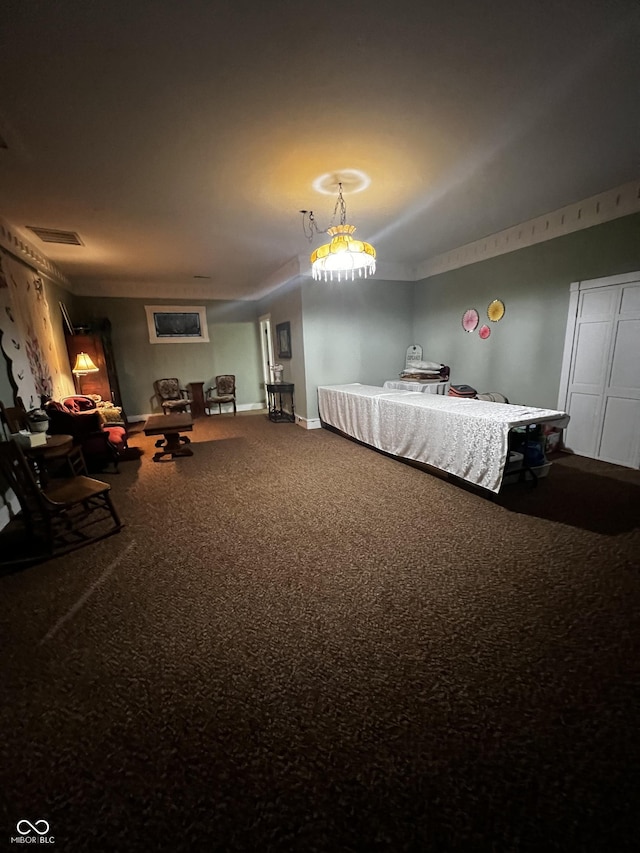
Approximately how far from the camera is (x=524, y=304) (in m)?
4.28

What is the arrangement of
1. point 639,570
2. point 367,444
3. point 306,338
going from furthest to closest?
point 306,338 < point 367,444 < point 639,570

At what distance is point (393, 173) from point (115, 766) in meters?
3.90

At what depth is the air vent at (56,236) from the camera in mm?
3715

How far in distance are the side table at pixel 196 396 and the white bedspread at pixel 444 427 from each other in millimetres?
3916

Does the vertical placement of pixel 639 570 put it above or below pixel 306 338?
below

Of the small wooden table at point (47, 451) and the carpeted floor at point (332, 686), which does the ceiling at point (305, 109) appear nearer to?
the small wooden table at point (47, 451)

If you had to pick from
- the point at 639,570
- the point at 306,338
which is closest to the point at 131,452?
the point at 306,338

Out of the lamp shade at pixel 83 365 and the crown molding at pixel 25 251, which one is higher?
the crown molding at pixel 25 251

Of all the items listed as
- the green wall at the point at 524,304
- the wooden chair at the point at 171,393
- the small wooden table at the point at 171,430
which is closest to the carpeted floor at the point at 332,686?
the small wooden table at the point at 171,430

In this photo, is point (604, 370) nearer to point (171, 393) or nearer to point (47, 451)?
point (47, 451)

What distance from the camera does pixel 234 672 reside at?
1.40 metres

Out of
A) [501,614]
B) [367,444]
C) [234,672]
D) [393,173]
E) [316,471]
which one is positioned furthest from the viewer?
[367,444]

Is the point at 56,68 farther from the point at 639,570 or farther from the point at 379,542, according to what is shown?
the point at 639,570
